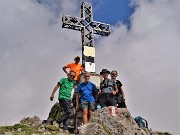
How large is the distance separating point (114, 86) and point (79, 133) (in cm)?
249

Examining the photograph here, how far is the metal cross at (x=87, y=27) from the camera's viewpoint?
1848 cm

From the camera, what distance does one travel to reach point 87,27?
67.4 feet

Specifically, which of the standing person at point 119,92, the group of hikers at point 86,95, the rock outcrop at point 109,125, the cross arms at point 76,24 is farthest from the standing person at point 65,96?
the cross arms at point 76,24

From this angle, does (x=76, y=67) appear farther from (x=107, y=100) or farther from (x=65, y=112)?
(x=65, y=112)

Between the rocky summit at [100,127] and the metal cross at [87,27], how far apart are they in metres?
6.94

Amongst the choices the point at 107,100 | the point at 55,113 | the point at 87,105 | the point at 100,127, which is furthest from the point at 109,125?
the point at 55,113

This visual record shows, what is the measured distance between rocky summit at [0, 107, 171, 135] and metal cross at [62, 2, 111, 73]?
6942 millimetres

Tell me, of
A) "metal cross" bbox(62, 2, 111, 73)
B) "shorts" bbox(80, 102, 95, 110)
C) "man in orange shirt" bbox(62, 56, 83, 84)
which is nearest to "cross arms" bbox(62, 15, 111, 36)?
"metal cross" bbox(62, 2, 111, 73)

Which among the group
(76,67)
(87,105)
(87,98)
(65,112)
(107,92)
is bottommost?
(65,112)

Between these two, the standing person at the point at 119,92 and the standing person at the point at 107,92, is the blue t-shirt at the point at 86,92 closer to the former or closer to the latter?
the standing person at the point at 107,92

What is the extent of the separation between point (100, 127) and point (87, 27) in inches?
430

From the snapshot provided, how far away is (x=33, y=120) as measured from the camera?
13.6 metres

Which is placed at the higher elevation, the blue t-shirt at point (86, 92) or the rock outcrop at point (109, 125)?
the blue t-shirt at point (86, 92)

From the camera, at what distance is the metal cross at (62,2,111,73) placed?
60.6 ft
